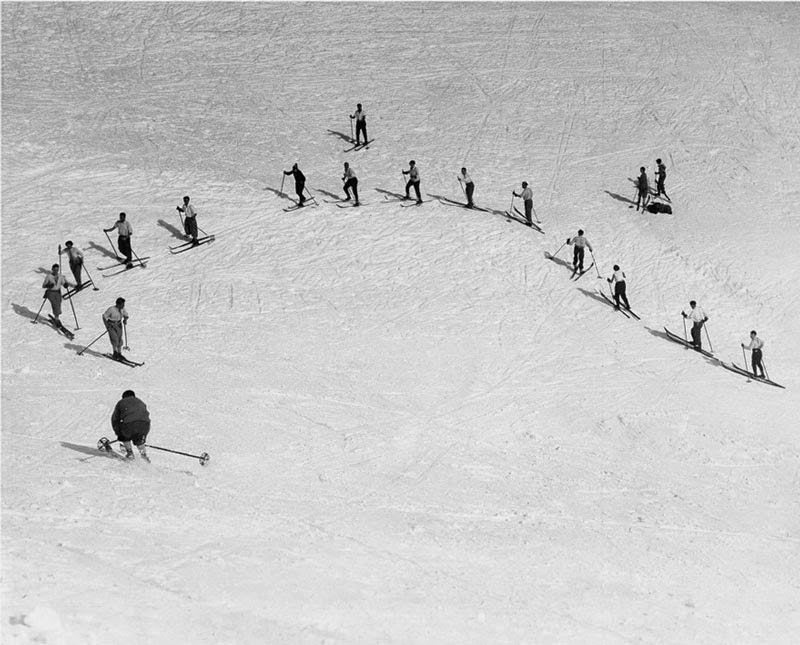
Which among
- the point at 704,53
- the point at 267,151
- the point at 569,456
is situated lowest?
the point at 569,456

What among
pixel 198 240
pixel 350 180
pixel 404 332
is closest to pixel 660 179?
pixel 350 180

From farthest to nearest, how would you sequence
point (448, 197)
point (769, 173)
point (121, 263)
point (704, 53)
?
point (704, 53)
point (769, 173)
point (448, 197)
point (121, 263)

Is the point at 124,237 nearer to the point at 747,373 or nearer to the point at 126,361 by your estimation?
the point at 126,361

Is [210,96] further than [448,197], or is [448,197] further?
[210,96]

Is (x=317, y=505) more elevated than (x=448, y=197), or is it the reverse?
(x=448, y=197)

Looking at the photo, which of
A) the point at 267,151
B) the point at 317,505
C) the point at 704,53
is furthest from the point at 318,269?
the point at 704,53

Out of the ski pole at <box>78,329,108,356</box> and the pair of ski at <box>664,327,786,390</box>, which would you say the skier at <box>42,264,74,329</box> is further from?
the pair of ski at <box>664,327,786,390</box>

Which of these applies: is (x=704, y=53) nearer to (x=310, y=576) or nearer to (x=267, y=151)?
(x=267, y=151)
